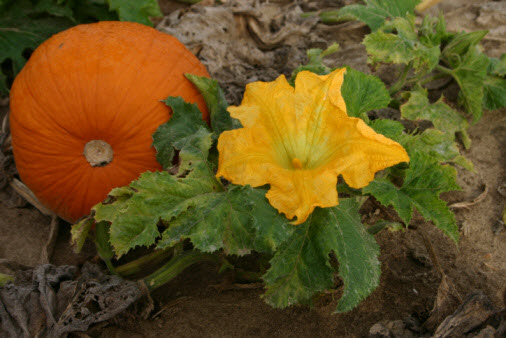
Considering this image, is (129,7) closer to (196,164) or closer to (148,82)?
(148,82)

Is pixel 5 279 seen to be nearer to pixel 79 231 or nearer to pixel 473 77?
pixel 79 231

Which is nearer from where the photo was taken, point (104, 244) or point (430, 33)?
point (104, 244)

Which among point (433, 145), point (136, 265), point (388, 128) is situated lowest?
point (136, 265)

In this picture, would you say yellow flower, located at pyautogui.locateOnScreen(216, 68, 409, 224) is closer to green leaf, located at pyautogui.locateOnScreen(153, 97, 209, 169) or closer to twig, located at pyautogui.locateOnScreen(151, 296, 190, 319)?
green leaf, located at pyautogui.locateOnScreen(153, 97, 209, 169)

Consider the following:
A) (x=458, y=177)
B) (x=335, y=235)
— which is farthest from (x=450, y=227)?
(x=458, y=177)

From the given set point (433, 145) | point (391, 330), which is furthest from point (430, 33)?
point (391, 330)

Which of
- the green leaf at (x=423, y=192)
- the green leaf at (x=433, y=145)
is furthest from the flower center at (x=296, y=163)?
the green leaf at (x=433, y=145)

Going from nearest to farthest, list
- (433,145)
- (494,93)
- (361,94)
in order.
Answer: (361,94) < (433,145) < (494,93)
